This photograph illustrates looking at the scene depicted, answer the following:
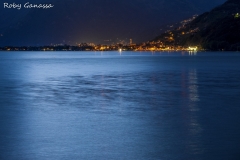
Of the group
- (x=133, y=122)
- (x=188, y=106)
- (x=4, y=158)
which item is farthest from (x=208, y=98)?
(x=4, y=158)

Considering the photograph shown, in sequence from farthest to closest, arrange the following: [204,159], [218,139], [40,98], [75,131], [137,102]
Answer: [40,98]
[137,102]
[75,131]
[218,139]
[204,159]

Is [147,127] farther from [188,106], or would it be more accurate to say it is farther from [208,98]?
[208,98]

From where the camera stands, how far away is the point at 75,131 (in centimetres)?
1136

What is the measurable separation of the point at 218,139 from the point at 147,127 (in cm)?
212

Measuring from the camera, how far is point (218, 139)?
10.3 meters

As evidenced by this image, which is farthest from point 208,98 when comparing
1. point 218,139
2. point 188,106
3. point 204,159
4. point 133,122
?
point 204,159

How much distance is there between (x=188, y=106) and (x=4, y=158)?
28.2 ft

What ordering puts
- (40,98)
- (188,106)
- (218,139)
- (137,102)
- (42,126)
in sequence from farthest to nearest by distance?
1. (40,98)
2. (137,102)
3. (188,106)
4. (42,126)
5. (218,139)

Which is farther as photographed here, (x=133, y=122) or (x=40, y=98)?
(x=40, y=98)

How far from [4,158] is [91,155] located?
1608mm

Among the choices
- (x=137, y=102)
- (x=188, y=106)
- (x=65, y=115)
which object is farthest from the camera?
(x=137, y=102)

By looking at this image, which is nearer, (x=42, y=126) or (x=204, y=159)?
(x=204, y=159)

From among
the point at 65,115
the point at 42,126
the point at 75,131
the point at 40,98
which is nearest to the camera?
the point at 75,131

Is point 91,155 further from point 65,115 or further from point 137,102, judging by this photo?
point 137,102
